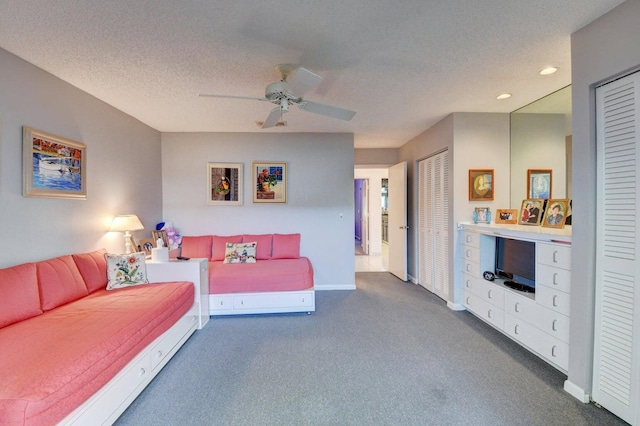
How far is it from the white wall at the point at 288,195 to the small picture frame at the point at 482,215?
5.84 feet

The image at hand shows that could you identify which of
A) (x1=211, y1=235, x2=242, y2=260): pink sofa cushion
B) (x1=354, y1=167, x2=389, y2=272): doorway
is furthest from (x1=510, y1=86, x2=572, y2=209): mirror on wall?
(x1=354, y1=167, x2=389, y2=272): doorway

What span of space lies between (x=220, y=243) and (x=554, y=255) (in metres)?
3.86

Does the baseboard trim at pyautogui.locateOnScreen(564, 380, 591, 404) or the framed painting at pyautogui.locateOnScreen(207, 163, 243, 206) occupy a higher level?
the framed painting at pyautogui.locateOnScreen(207, 163, 243, 206)

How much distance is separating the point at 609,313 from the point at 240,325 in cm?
311

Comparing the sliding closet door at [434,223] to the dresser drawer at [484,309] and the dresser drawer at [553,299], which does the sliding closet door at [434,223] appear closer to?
the dresser drawer at [484,309]

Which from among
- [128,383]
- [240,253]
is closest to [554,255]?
[128,383]

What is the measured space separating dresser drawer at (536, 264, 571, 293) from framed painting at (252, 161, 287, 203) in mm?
3258

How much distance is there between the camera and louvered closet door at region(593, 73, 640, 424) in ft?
5.21

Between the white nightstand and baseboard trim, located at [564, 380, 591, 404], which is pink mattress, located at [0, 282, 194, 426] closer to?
the white nightstand

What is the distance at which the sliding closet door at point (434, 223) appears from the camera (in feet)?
12.4

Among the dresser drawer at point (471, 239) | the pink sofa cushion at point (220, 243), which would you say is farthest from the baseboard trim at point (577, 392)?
the pink sofa cushion at point (220, 243)

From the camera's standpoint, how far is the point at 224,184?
4270 mm

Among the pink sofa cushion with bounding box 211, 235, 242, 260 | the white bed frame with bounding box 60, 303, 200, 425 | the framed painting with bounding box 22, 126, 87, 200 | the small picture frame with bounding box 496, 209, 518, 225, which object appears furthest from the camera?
the pink sofa cushion with bounding box 211, 235, 242, 260

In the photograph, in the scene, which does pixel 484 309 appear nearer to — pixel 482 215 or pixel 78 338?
pixel 482 215
